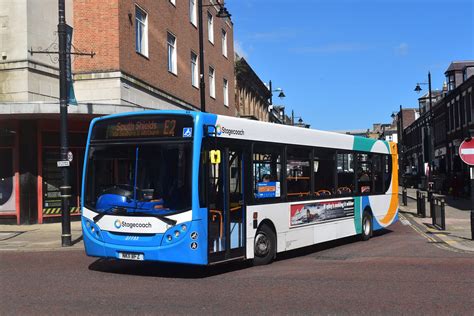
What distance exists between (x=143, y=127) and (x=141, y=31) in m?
14.1

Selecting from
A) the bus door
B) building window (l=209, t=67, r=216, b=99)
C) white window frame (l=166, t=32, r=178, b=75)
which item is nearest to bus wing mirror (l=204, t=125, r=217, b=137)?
the bus door

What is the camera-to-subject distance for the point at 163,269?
384 inches

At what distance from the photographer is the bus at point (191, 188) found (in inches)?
334

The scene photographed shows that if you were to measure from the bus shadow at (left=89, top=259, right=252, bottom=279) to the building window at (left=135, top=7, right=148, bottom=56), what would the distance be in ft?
42.7

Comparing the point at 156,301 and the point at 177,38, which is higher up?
the point at 177,38

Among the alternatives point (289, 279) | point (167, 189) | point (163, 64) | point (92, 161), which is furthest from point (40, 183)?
point (289, 279)

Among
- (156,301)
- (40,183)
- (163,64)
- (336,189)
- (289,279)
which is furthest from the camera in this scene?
(163,64)

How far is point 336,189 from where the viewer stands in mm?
12703

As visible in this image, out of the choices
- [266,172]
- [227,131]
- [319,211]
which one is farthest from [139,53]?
[227,131]

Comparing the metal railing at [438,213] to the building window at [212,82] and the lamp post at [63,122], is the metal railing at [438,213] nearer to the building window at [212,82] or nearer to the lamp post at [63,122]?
the lamp post at [63,122]

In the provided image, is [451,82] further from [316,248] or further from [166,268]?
[166,268]

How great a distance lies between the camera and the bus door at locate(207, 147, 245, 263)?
879 cm

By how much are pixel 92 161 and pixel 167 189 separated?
1.72m

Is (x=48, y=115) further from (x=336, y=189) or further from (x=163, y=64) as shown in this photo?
(x=336, y=189)
